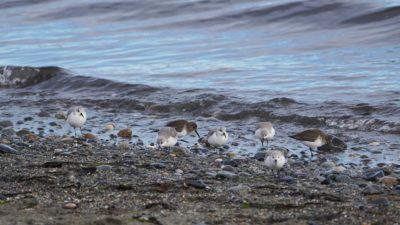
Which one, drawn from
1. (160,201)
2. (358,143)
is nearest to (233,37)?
(358,143)

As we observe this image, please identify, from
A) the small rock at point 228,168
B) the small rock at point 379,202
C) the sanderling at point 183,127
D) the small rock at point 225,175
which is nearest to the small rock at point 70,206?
the small rock at point 225,175

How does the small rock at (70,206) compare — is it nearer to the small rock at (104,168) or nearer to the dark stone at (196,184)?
the dark stone at (196,184)

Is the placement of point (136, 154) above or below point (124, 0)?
below

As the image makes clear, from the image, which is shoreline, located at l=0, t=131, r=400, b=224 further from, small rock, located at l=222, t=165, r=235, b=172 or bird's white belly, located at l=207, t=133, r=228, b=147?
bird's white belly, located at l=207, t=133, r=228, b=147

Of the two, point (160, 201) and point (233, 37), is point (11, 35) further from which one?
point (160, 201)

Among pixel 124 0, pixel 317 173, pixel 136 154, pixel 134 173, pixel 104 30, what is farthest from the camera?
pixel 124 0

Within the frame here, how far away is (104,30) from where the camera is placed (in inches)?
910

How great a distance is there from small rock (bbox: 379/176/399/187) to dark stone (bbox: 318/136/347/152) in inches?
88.7

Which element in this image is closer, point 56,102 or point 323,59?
point 56,102

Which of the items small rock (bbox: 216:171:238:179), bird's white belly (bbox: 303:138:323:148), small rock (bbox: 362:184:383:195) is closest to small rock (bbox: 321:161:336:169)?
bird's white belly (bbox: 303:138:323:148)

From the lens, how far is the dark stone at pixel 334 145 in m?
10.8

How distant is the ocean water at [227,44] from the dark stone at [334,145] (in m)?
2.54

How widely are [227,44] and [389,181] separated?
37.8 feet

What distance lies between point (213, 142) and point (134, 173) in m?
2.90
